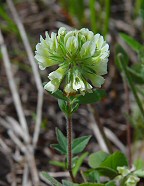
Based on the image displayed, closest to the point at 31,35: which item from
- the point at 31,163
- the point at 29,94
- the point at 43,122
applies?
the point at 29,94

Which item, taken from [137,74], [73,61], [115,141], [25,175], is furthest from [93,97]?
[115,141]

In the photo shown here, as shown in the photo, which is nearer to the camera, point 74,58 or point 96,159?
point 74,58

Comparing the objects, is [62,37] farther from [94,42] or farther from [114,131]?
[114,131]

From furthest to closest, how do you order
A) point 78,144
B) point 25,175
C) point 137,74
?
point 25,175 < point 137,74 < point 78,144

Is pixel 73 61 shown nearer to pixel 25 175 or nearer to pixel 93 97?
pixel 93 97

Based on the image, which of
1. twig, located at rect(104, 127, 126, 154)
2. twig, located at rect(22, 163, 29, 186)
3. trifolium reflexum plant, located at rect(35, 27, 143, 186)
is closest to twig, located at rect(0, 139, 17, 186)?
twig, located at rect(22, 163, 29, 186)

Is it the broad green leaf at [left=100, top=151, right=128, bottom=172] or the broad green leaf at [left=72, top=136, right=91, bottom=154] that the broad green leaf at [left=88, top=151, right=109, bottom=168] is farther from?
the broad green leaf at [left=72, top=136, right=91, bottom=154]
